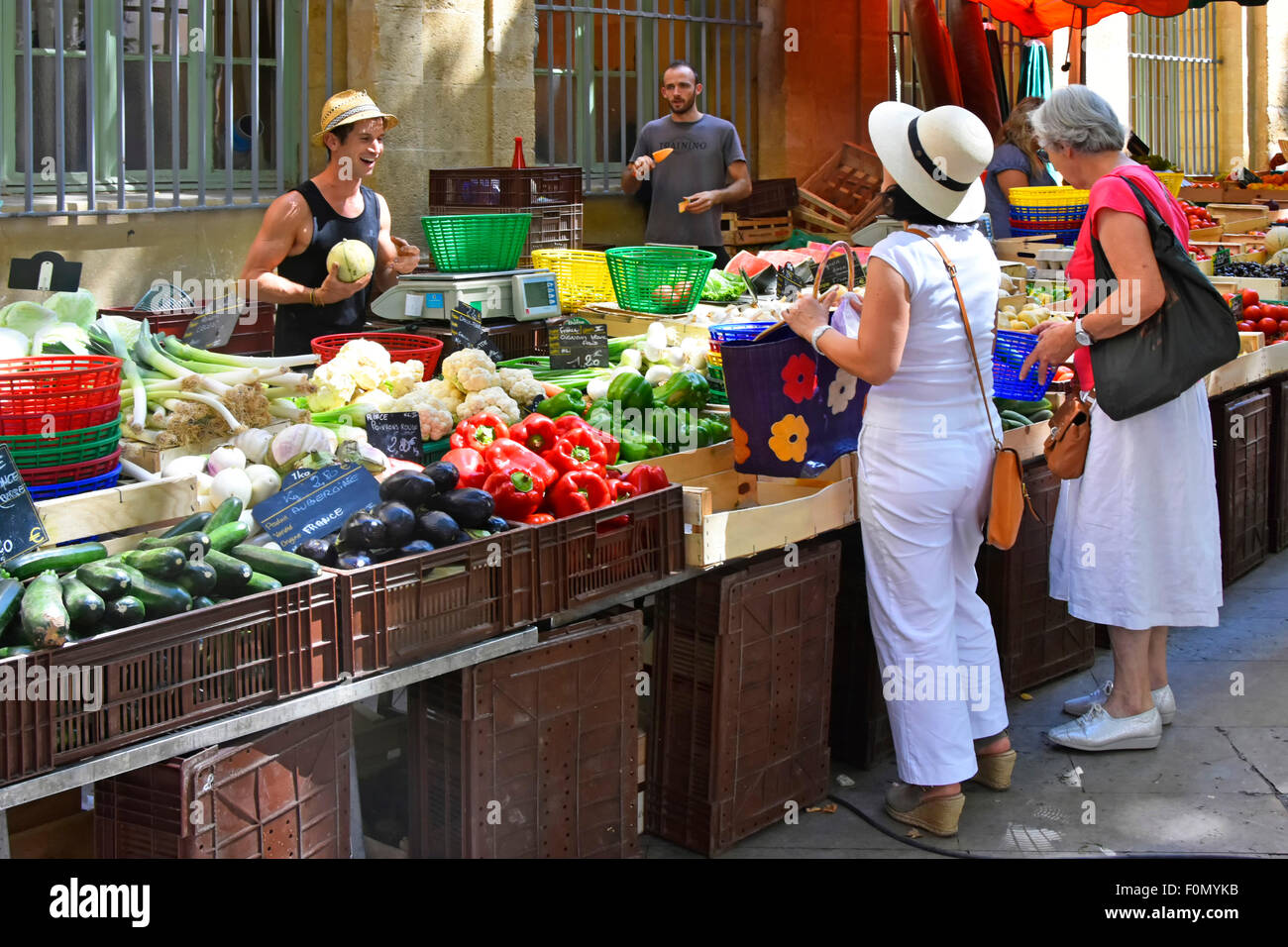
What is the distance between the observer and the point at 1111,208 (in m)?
4.60

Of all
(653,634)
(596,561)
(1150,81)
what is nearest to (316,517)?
(596,561)

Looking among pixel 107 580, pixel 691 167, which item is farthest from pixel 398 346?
pixel 691 167

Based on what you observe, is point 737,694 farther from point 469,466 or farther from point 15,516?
point 15,516

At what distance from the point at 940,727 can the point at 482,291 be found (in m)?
2.70

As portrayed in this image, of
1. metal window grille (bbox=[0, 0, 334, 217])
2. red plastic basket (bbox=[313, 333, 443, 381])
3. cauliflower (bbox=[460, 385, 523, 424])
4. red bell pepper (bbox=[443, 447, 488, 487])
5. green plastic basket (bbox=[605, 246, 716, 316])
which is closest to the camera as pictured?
red bell pepper (bbox=[443, 447, 488, 487])

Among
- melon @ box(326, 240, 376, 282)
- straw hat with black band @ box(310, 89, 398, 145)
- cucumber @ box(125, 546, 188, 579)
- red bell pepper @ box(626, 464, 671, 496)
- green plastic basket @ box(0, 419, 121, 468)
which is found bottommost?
cucumber @ box(125, 546, 188, 579)

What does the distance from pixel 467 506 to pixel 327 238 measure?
103 inches

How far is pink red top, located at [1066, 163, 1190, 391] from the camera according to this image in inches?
181

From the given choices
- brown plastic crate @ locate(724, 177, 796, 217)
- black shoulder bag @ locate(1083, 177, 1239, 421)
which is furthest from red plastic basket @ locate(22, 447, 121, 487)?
brown plastic crate @ locate(724, 177, 796, 217)

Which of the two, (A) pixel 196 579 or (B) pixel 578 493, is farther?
(B) pixel 578 493

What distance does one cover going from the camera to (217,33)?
29.0 feet

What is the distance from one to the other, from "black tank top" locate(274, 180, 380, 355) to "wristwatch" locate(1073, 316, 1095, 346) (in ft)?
8.87

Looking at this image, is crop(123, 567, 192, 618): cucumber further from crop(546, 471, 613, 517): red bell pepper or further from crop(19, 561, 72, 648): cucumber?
crop(546, 471, 613, 517): red bell pepper
